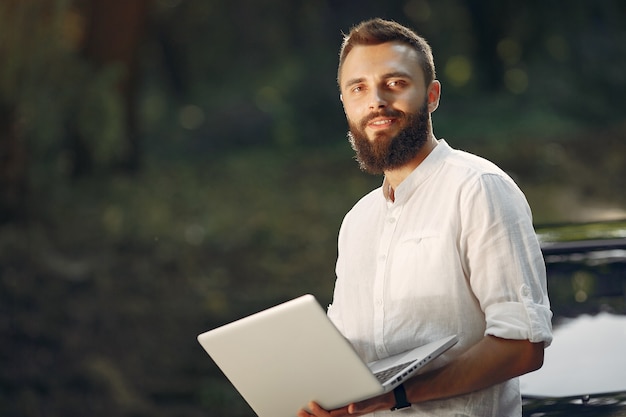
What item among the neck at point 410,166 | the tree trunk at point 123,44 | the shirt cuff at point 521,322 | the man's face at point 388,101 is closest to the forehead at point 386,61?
the man's face at point 388,101

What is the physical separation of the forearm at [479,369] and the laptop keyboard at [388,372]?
64mm

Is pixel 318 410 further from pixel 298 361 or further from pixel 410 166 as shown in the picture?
pixel 410 166

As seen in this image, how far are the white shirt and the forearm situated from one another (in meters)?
0.02

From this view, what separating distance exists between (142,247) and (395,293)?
4780 mm

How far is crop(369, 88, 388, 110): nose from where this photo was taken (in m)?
1.37

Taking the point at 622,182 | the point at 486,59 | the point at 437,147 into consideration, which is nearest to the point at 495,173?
the point at 437,147

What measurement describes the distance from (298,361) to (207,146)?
17.2 feet

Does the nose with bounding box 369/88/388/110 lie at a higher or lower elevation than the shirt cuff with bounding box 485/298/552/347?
higher

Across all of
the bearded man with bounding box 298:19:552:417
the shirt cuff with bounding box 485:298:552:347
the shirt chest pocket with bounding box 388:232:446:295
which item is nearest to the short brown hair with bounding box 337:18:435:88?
the bearded man with bounding box 298:19:552:417

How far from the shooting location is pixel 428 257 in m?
1.31

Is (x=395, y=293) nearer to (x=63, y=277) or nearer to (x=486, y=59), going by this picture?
(x=63, y=277)

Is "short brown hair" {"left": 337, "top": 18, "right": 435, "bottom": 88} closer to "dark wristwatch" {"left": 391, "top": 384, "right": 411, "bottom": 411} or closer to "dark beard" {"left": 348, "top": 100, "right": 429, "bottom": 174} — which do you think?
"dark beard" {"left": 348, "top": 100, "right": 429, "bottom": 174}

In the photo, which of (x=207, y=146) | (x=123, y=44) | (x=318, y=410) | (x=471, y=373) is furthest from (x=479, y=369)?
(x=123, y=44)

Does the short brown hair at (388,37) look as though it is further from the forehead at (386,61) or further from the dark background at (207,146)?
the dark background at (207,146)
